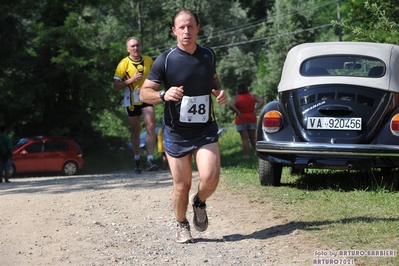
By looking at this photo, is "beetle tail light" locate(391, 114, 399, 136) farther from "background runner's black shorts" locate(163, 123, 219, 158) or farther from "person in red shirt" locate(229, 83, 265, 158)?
"person in red shirt" locate(229, 83, 265, 158)

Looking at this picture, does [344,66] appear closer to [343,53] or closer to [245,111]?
[343,53]

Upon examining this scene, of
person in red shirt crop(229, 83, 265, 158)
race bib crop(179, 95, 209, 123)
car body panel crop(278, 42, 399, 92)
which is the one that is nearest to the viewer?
race bib crop(179, 95, 209, 123)

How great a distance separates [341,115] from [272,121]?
35.8 inches

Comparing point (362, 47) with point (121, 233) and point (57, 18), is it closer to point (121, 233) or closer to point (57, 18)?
point (121, 233)

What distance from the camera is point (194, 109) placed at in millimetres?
6719

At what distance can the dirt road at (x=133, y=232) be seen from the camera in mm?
6438

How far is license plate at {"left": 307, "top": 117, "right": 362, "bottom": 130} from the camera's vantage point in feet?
29.7

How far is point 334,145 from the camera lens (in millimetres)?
9023

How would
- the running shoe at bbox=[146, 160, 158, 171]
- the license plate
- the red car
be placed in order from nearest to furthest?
the license plate, the running shoe at bbox=[146, 160, 158, 171], the red car

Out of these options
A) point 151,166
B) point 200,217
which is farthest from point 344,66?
point 151,166

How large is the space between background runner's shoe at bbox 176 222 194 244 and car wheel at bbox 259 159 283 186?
10.1ft

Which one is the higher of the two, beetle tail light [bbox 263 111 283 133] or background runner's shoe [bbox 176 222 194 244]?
beetle tail light [bbox 263 111 283 133]

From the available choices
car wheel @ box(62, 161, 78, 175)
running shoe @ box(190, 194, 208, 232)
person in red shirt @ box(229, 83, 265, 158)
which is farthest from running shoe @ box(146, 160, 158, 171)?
car wheel @ box(62, 161, 78, 175)

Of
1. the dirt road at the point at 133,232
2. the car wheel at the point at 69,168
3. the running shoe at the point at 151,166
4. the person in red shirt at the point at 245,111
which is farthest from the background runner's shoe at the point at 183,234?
the car wheel at the point at 69,168
